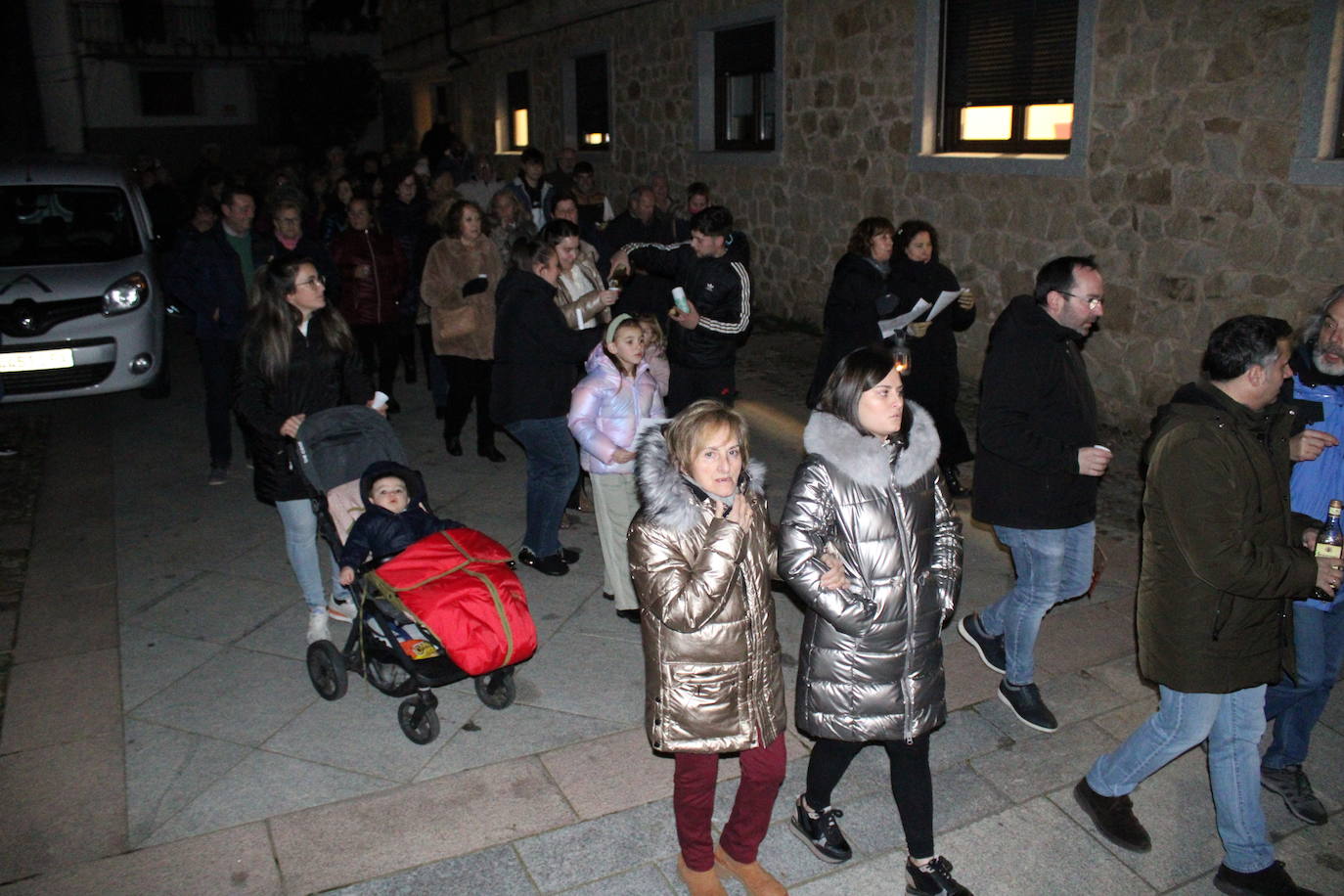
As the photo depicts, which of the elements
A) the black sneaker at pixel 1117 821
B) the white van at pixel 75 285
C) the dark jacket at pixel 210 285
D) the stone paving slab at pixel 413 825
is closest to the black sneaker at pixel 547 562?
the stone paving slab at pixel 413 825

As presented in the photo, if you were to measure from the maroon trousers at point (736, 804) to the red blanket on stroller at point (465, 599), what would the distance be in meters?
1.15

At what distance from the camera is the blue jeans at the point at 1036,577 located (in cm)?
446

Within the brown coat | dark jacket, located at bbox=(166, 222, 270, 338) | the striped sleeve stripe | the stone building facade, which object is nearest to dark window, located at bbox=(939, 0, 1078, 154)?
the stone building facade

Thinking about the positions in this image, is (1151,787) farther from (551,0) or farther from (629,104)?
(551,0)

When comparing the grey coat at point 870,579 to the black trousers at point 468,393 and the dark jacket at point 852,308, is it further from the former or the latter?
the black trousers at point 468,393

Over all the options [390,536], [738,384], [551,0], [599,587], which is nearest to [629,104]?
[551,0]

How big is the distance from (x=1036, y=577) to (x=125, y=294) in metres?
8.22

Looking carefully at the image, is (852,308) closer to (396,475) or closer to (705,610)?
(396,475)

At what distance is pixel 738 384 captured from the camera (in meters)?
10.7

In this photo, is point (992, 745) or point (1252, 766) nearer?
point (1252, 766)

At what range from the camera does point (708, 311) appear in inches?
257

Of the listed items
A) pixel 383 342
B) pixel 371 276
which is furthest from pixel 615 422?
pixel 383 342

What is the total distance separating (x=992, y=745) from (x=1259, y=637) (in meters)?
1.36

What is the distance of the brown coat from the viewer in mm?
8102
